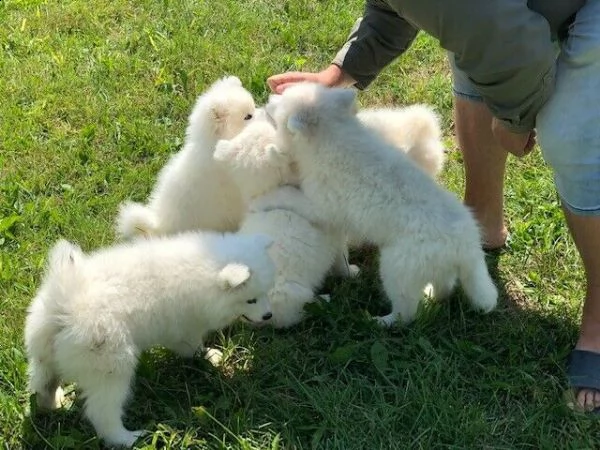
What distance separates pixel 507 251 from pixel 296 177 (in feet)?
3.54

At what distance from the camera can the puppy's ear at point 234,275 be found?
9.25 ft

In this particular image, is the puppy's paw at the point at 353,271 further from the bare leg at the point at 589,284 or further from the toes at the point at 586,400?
the toes at the point at 586,400

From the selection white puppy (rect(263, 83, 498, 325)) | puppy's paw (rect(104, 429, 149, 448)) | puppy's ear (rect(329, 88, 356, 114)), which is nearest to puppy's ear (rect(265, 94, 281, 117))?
white puppy (rect(263, 83, 498, 325))

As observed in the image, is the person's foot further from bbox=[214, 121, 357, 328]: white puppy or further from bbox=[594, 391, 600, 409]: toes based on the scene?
bbox=[214, 121, 357, 328]: white puppy

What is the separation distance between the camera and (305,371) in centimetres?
311

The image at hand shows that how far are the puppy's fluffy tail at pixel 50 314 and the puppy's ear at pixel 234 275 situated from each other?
506mm

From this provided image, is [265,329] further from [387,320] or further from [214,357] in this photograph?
[387,320]

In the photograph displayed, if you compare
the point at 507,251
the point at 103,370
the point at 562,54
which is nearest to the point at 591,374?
the point at 507,251

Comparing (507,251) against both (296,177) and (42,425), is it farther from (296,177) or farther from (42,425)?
(42,425)

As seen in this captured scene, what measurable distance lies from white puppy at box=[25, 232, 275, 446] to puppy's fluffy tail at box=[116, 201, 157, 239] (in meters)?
0.69

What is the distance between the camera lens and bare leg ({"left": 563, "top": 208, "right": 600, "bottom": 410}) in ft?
9.74

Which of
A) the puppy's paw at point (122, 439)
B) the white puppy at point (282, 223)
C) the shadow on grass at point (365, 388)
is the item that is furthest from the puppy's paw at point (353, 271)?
the puppy's paw at point (122, 439)

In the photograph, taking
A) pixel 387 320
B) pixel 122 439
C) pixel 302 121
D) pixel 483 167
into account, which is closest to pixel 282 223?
pixel 302 121

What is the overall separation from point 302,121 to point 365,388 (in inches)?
47.8
